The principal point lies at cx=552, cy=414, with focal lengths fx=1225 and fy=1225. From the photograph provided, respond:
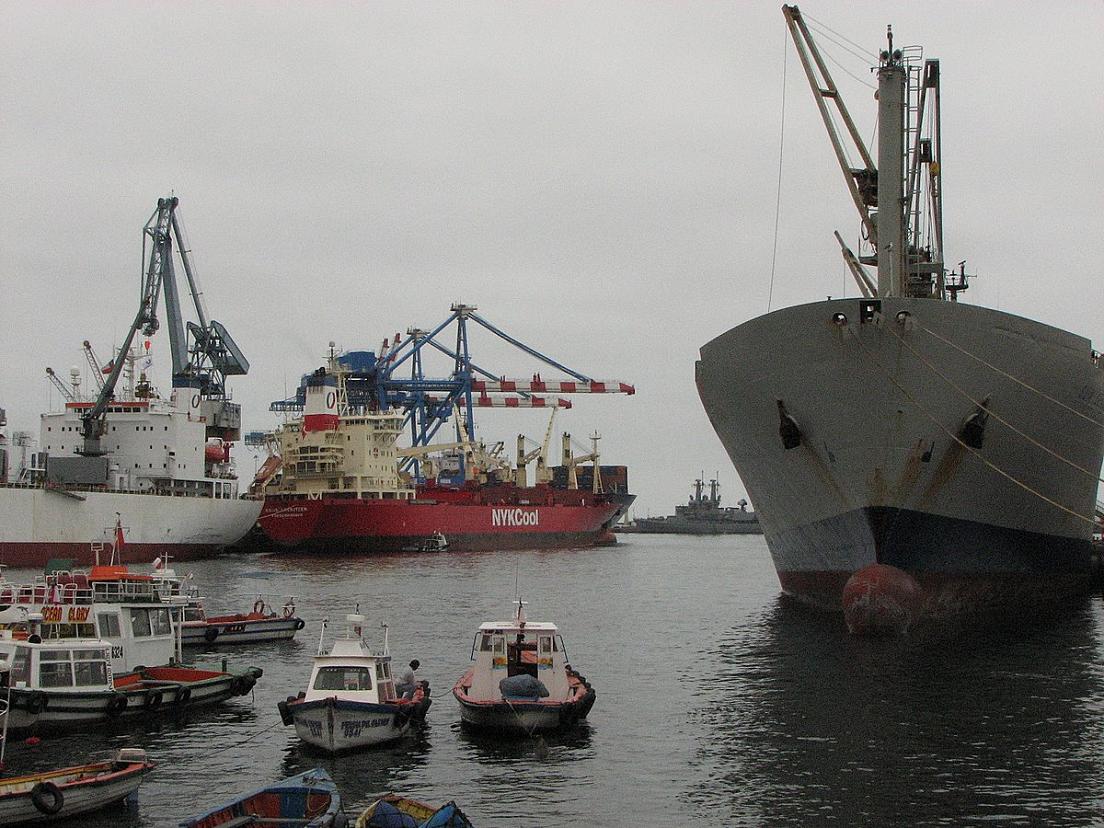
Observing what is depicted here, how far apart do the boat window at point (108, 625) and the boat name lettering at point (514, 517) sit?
76.5 meters

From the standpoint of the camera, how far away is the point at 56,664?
78.5 feet

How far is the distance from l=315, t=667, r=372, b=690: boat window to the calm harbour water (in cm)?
129

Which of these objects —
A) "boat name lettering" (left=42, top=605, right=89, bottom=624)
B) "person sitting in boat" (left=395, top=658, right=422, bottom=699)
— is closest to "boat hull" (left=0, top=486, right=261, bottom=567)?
"boat name lettering" (left=42, top=605, right=89, bottom=624)

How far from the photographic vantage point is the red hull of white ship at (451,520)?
9000 centimetres

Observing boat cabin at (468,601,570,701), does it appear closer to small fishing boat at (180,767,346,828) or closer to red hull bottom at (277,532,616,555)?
small fishing boat at (180,767,346,828)

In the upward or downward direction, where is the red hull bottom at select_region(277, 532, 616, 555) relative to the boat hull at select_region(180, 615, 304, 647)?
upward

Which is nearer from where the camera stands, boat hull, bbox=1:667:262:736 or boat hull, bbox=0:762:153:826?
boat hull, bbox=0:762:153:826

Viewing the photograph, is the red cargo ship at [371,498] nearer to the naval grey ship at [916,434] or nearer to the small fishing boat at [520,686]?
the naval grey ship at [916,434]

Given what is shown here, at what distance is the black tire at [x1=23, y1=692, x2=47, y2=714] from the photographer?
75.5 feet

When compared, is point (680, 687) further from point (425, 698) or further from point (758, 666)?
point (425, 698)

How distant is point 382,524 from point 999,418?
211 ft

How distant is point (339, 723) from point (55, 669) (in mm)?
6040

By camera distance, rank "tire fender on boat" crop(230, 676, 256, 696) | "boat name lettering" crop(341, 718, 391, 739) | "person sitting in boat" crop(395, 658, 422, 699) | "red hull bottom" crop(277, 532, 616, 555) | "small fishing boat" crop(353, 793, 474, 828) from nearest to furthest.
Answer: "small fishing boat" crop(353, 793, 474, 828) → "boat name lettering" crop(341, 718, 391, 739) → "person sitting in boat" crop(395, 658, 422, 699) → "tire fender on boat" crop(230, 676, 256, 696) → "red hull bottom" crop(277, 532, 616, 555)

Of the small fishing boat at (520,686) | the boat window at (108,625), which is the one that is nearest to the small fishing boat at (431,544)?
the boat window at (108,625)
